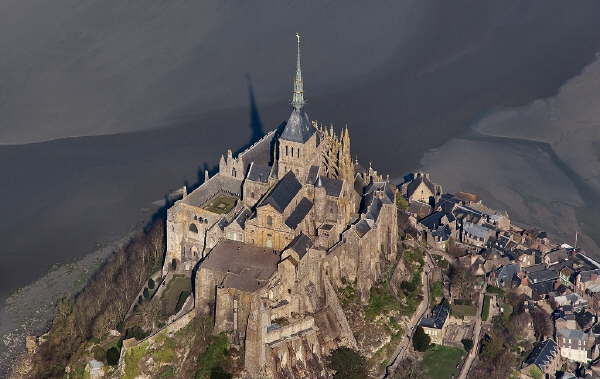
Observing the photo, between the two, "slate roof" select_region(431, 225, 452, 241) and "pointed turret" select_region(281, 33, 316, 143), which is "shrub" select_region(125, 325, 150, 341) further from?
"slate roof" select_region(431, 225, 452, 241)

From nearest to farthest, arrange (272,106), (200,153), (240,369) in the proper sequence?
(240,369) < (200,153) < (272,106)

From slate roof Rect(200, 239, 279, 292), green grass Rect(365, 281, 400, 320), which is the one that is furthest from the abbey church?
green grass Rect(365, 281, 400, 320)

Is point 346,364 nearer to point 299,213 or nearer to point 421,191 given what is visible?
point 299,213

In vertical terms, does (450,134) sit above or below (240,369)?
above

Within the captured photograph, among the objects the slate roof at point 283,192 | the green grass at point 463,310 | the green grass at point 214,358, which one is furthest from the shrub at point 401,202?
the green grass at point 214,358

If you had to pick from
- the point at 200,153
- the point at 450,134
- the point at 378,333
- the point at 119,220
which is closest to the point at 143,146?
the point at 200,153

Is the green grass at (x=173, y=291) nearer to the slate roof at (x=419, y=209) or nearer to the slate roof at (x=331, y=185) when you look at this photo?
the slate roof at (x=331, y=185)

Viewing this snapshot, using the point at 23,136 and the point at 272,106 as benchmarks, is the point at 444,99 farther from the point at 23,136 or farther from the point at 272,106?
the point at 23,136
